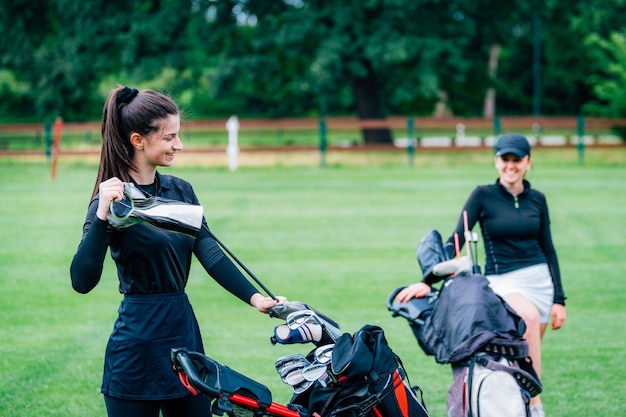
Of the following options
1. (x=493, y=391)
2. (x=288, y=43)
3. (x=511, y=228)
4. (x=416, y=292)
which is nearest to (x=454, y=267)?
(x=416, y=292)

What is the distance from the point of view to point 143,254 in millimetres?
3615

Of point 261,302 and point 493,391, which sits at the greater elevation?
point 261,302

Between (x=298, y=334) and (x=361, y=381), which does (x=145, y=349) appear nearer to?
(x=298, y=334)

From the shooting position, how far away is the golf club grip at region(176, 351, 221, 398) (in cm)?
344

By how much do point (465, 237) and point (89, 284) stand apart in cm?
286

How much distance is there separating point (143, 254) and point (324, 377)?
0.87 metres

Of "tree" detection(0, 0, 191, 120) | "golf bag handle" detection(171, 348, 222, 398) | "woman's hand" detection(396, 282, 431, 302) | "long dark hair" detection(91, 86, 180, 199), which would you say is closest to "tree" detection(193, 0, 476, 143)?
"tree" detection(0, 0, 191, 120)

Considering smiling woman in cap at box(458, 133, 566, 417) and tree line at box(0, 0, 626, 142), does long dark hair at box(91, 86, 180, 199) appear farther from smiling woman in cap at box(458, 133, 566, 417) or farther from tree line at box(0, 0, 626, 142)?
tree line at box(0, 0, 626, 142)

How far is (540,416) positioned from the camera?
5660 millimetres

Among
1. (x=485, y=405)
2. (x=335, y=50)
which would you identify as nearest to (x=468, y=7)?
(x=335, y=50)

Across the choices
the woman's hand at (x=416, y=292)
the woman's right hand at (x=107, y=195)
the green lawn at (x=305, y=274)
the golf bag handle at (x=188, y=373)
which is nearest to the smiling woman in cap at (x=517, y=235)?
the woman's hand at (x=416, y=292)

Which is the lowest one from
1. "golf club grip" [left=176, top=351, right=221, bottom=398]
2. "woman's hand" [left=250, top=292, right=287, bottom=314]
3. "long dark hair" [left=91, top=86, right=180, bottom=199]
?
"golf club grip" [left=176, top=351, right=221, bottom=398]

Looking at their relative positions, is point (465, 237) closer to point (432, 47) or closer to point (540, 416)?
point (540, 416)

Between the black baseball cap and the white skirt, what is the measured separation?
2.26 ft
